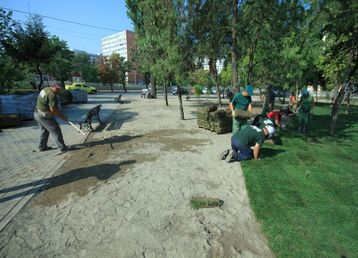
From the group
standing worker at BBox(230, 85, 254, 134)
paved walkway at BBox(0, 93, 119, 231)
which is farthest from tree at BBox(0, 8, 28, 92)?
standing worker at BBox(230, 85, 254, 134)

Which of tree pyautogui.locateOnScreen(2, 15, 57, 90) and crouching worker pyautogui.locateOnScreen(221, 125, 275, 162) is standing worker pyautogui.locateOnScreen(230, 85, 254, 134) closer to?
crouching worker pyautogui.locateOnScreen(221, 125, 275, 162)

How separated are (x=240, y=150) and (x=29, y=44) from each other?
15.4 m

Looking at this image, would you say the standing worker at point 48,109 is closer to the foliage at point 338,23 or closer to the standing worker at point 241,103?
the standing worker at point 241,103

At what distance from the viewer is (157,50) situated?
1021 centimetres

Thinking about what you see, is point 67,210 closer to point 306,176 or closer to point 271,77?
point 306,176

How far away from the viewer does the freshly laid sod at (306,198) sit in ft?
7.98

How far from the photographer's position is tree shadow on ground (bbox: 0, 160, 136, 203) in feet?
12.3

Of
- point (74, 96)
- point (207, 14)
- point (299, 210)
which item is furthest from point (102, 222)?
point (74, 96)

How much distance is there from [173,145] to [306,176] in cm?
387

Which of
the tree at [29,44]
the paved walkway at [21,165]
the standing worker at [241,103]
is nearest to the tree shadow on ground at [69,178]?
the paved walkway at [21,165]

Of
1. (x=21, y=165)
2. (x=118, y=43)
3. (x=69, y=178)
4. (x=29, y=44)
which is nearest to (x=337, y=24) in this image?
(x=69, y=178)

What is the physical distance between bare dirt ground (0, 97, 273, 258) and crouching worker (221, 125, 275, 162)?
17.2 inches

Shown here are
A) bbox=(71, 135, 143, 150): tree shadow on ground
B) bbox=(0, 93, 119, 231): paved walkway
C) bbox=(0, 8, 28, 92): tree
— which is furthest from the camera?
bbox=(0, 8, 28, 92): tree

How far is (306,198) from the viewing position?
11.3 ft
